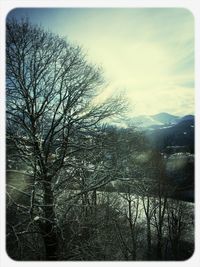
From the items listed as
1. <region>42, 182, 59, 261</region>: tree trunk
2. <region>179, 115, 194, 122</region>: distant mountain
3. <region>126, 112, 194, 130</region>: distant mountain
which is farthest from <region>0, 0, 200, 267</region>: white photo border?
<region>42, 182, 59, 261</region>: tree trunk

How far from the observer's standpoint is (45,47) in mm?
3045

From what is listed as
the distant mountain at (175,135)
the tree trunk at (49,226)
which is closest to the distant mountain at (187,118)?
the distant mountain at (175,135)

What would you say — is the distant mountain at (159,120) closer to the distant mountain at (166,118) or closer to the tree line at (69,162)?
the distant mountain at (166,118)

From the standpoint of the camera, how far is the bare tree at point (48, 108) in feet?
9.73

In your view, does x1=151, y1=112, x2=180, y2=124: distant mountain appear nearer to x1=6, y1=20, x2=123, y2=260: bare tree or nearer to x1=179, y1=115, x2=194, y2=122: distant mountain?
x1=179, y1=115, x2=194, y2=122: distant mountain

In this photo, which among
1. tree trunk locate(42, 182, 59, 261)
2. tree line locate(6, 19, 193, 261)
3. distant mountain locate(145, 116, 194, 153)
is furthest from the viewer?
tree trunk locate(42, 182, 59, 261)

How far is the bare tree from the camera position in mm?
2965

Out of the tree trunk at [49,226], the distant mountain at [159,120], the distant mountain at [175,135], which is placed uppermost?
the distant mountain at [159,120]

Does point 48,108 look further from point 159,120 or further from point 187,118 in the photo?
point 187,118

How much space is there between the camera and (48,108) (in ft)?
10.6

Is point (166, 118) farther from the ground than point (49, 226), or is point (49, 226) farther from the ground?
point (166, 118)
